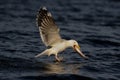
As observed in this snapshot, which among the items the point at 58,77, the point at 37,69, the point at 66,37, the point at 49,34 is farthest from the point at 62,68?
the point at 66,37

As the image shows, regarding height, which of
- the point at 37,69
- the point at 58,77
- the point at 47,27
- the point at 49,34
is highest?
the point at 47,27

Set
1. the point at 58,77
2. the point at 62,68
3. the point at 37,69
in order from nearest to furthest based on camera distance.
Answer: the point at 58,77, the point at 37,69, the point at 62,68

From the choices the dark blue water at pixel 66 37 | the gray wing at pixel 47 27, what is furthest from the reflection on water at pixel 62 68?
the gray wing at pixel 47 27

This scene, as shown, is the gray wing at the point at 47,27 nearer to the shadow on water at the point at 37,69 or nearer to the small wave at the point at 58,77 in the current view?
the shadow on water at the point at 37,69

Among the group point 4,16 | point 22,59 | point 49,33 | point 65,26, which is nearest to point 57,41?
point 49,33

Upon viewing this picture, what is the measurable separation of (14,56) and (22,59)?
514mm

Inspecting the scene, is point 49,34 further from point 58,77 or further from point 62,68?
point 58,77

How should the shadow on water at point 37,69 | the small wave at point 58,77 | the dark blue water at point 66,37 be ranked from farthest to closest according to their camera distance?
the dark blue water at point 66,37
the shadow on water at point 37,69
the small wave at point 58,77

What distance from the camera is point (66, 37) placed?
19703mm

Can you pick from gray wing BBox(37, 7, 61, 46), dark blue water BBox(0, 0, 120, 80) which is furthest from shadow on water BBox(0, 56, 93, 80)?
gray wing BBox(37, 7, 61, 46)

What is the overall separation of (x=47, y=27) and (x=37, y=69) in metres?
1.19

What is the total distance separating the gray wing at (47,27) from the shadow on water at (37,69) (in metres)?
0.71

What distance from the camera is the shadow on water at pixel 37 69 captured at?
13961mm

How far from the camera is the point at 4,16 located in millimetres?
22641
